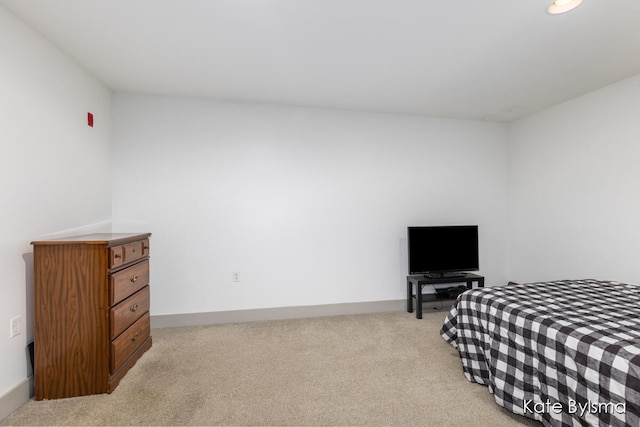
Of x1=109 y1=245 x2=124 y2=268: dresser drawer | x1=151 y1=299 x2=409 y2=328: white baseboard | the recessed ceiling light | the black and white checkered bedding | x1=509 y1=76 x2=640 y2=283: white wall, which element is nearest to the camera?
the black and white checkered bedding

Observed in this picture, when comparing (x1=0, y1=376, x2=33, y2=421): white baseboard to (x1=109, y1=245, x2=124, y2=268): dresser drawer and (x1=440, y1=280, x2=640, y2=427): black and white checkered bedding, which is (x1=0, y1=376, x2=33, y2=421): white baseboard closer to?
(x1=109, y1=245, x2=124, y2=268): dresser drawer

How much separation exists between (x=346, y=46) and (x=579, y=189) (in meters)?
3.02

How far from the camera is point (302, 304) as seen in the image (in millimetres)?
3668

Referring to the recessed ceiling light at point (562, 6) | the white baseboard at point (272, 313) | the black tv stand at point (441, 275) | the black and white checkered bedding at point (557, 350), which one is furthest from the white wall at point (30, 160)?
the black tv stand at point (441, 275)

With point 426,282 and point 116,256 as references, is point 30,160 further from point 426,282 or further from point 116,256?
point 426,282

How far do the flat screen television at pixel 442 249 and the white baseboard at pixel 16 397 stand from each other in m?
3.47

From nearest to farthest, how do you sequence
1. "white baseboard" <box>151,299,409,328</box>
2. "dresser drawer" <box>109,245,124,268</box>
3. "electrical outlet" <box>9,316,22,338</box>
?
"electrical outlet" <box>9,316,22,338</box> < "dresser drawer" <box>109,245,124,268</box> < "white baseboard" <box>151,299,409,328</box>

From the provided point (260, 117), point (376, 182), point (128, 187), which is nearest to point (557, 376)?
point (376, 182)

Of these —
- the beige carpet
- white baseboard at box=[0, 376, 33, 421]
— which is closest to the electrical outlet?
white baseboard at box=[0, 376, 33, 421]

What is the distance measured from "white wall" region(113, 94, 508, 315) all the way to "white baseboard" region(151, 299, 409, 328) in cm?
7

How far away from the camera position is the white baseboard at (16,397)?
1845 mm

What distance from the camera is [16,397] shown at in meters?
1.94

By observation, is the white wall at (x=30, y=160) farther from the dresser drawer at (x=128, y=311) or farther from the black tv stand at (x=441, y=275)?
the black tv stand at (x=441, y=275)

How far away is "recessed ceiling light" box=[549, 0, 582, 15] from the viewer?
184 centimetres
